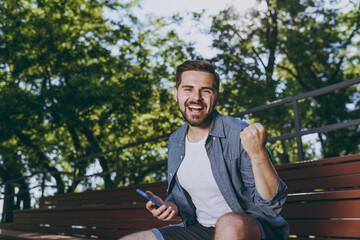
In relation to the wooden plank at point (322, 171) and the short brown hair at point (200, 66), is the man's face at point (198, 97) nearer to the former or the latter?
the short brown hair at point (200, 66)

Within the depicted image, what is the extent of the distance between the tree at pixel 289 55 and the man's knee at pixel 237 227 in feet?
31.5

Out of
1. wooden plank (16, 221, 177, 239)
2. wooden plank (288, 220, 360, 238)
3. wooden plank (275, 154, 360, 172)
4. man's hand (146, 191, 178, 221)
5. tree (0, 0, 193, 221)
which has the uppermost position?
tree (0, 0, 193, 221)

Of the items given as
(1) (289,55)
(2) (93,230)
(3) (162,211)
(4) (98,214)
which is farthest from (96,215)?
(1) (289,55)

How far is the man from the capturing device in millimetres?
1829

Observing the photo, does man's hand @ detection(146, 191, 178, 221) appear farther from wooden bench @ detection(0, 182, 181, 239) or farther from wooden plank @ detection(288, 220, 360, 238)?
wooden bench @ detection(0, 182, 181, 239)

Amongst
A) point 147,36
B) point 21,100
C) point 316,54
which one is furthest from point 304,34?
point 21,100

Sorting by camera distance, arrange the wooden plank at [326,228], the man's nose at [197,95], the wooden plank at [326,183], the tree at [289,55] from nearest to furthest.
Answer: the man's nose at [197,95] < the wooden plank at [326,228] < the wooden plank at [326,183] < the tree at [289,55]

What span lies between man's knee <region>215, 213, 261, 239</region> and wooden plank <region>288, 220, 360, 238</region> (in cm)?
97

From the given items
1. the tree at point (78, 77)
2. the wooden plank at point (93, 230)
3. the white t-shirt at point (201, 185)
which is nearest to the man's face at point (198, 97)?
the white t-shirt at point (201, 185)

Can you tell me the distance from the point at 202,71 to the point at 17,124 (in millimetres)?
9698

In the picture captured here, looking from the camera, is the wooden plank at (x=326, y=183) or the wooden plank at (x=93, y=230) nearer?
the wooden plank at (x=326, y=183)

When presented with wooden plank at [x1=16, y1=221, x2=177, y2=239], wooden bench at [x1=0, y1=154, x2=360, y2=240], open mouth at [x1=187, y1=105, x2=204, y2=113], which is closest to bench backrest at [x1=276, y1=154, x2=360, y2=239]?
wooden bench at [x1=0, y1=154, x2=360, y2=240]

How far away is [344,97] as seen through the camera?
14281mm

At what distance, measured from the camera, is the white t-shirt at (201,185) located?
224cm
